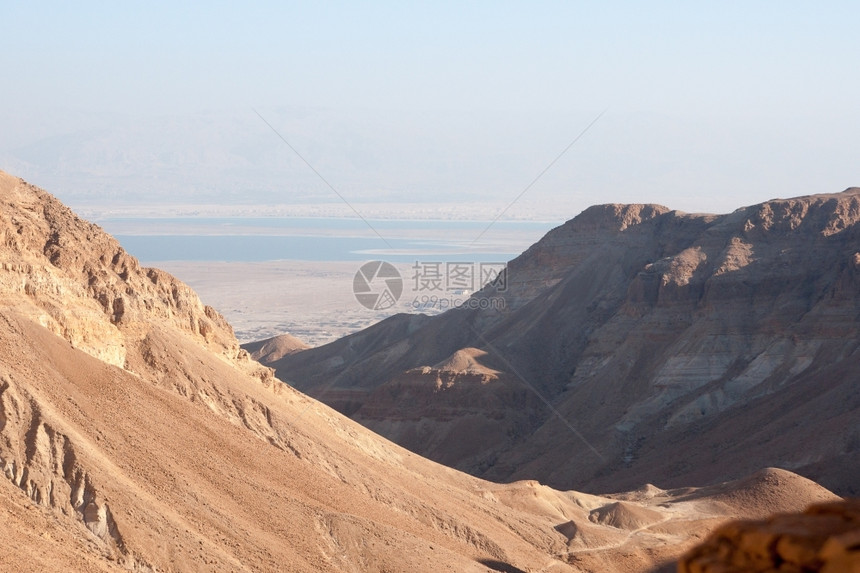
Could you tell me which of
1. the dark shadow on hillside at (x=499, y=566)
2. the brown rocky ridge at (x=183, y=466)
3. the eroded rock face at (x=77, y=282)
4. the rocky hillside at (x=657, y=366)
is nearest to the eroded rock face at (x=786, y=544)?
Result: the brown rocky ridge at (x=183, y=466)

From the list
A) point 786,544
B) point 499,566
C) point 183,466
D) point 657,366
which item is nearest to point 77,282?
point 183,466

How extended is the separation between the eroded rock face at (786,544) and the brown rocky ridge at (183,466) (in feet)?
56.7

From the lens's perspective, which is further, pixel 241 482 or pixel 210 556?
pixel 241 482

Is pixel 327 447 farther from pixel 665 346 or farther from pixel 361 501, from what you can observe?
pixel 665 346

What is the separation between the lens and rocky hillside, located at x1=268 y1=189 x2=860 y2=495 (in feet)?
202

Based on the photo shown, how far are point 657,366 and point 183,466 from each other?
150 ft

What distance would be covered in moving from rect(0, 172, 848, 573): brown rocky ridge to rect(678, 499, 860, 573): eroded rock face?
17274 mm

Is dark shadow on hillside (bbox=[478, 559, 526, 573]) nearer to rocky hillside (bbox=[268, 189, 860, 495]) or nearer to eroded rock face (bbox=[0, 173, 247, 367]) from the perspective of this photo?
eroded rock face (bbox=[0, 173, 247, 367])

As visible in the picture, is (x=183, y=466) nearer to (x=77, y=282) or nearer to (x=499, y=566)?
(x=77, y=282)

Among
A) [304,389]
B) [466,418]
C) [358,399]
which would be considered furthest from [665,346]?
[304,389]

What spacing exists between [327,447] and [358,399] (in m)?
42.5

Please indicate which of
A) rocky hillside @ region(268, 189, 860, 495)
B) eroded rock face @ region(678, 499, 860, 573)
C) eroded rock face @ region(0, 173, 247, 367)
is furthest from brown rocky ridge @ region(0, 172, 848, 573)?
eroded rock face @ region(678, 499, 860, 573)

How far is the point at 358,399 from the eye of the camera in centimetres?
8062

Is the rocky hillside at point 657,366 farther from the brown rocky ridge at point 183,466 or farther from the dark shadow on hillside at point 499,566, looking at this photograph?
the dark shadow on hillside at point 499,566
